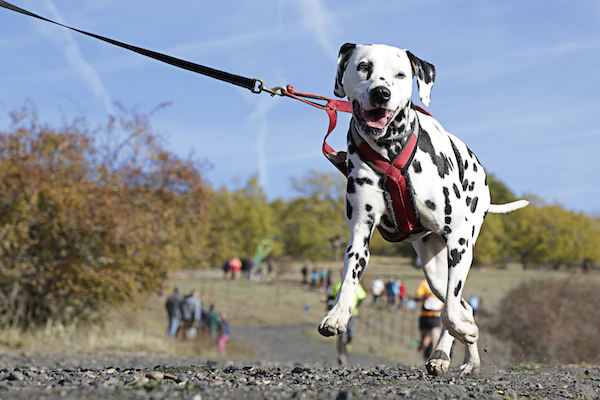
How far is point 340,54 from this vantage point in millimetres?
4230

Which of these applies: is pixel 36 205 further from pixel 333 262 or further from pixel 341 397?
pixel 333 262

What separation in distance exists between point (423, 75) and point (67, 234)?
12.8 meters

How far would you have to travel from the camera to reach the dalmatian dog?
3.93 m

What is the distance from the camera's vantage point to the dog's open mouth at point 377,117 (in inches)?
154

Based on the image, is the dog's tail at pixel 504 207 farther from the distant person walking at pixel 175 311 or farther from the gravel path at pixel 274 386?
the distant person walking at pixel 175 311

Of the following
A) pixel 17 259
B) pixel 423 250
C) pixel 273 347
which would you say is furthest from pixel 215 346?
pixel 423 250

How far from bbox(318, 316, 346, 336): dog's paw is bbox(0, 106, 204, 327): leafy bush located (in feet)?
39.3

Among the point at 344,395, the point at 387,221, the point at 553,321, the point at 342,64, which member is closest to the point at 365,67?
the point at 342,64

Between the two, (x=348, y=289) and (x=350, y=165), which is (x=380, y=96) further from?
(x=348, y=289)

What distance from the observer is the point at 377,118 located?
394cm

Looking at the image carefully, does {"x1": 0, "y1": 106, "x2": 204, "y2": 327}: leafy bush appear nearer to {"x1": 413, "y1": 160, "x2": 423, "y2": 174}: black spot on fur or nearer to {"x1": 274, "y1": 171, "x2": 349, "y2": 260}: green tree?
{"x1": 413, "y1": 160, "x2": 423, "y2": 174}: black spot on fur

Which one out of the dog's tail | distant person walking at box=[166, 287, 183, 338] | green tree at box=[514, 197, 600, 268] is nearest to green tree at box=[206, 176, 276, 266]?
green tree at box=[514, 197, 600, 268]

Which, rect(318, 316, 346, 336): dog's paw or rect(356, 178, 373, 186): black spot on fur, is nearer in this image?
rect(318, 316, 346, 336): dog's paw

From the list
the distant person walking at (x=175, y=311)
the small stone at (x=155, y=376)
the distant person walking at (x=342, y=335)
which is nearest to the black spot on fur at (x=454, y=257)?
the small stone at (x=155, y=376)
